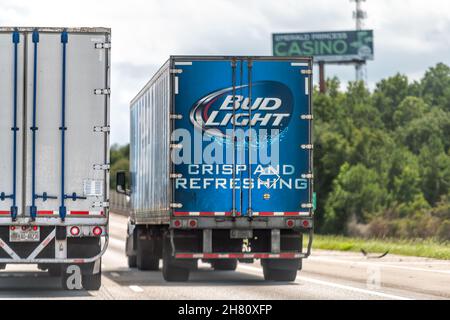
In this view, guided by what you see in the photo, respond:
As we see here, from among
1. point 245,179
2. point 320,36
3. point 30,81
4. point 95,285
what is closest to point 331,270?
point 245,179

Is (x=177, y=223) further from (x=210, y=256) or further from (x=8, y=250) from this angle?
(x=8, y=250)

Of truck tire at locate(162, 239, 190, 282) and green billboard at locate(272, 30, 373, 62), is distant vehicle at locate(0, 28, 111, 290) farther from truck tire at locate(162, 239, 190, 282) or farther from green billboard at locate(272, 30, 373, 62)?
green billboard at locate(272, 30, 373, 62)

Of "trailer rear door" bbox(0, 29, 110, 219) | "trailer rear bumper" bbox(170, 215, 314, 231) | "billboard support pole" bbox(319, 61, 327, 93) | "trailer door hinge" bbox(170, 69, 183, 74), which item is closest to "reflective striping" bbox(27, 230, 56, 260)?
"trailer rear door" bbox(0, 29, 110, 219)

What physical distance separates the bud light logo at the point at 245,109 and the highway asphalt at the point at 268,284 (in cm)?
297

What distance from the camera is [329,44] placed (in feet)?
389

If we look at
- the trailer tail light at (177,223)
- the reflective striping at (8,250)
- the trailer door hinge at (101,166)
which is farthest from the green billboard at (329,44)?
the reflective striping at (8,250)

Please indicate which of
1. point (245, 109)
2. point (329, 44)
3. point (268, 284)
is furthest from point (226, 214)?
point (329, 44)

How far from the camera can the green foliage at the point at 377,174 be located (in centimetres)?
6672

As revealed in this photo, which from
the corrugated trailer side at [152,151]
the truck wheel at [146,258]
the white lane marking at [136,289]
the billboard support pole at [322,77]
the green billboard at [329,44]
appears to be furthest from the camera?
the green billboard at [329,44]

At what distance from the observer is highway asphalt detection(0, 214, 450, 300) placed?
19344 millimetres

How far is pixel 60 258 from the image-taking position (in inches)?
766

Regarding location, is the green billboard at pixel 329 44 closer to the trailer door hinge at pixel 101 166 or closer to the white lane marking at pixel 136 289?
the white lane marking at pixel 136 289

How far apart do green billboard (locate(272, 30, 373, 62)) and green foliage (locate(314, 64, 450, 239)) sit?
621 cm
